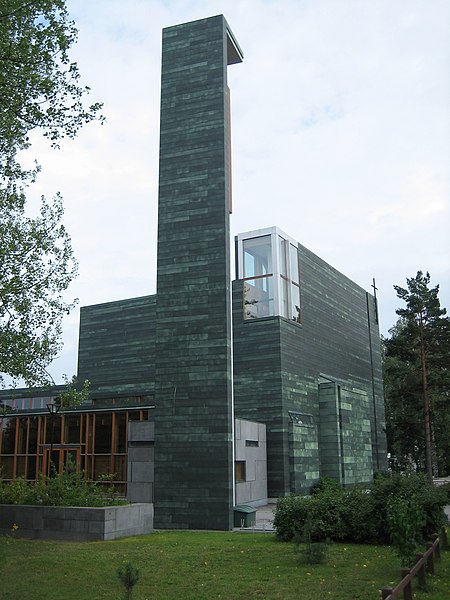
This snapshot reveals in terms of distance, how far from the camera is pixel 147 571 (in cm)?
1259

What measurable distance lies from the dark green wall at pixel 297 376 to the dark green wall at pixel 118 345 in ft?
48.2

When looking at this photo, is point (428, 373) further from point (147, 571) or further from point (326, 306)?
point (147, 571)

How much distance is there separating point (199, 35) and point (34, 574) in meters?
22.1

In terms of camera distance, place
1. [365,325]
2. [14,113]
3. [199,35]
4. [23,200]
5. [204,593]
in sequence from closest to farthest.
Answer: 1. [204,593]
2. [14,113]
3. [23,200]
4. [199,35]
5. [365,325]

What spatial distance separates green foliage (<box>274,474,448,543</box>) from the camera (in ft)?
52.4

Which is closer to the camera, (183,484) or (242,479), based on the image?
(183,484)

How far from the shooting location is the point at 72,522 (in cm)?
1789

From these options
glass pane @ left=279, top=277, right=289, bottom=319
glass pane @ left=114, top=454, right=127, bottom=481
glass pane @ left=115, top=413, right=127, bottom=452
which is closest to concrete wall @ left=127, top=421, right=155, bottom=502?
glass pane @ left=114, top=454, right=127, bottom=481

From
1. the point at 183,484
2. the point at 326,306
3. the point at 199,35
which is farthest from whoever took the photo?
the point at 326,306

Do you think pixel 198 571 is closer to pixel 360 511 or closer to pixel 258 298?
pixel 360 511

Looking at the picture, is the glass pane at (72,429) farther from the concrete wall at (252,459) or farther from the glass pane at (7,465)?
the concrete wall at (252,459)

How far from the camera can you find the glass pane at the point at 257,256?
4250 cm

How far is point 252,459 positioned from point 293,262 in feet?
49.6

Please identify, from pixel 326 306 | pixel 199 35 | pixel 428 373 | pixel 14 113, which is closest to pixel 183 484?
pixel 14 113
